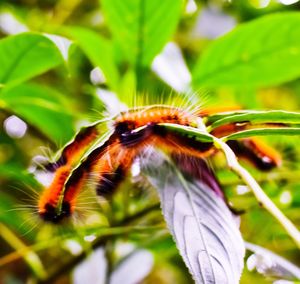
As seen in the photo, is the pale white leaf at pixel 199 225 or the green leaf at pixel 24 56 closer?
the pale white leaf at pixel 199 225

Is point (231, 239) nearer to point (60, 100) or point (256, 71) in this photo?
point (256, 71)

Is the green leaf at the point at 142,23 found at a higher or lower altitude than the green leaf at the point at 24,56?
higher

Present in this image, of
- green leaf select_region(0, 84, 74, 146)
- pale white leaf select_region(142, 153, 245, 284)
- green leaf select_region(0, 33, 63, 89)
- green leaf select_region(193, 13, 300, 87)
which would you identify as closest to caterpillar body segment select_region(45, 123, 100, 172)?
pale white leaf select_region(142, 153, 245, 284)

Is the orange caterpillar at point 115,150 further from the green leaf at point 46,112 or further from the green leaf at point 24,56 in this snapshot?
the green leaf at point 46,112

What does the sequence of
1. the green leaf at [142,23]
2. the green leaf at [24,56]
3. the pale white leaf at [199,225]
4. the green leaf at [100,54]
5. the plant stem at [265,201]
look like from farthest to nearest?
the green leaf at [100,54] < the green leaf at [142,23] < the green leaf at [24,56] < the pale white leaf at [199,225] < the plant stem at [265,201]

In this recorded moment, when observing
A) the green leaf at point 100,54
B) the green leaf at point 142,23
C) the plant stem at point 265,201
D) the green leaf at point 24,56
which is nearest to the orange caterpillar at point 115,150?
the plant stem at point 265,201

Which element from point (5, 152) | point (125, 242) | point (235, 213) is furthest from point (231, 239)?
point (5, 152)

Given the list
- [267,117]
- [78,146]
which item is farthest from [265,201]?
[78,146]

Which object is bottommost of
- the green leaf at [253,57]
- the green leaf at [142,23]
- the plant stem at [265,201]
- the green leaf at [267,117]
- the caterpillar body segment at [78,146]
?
the plant stem at [265,201]
